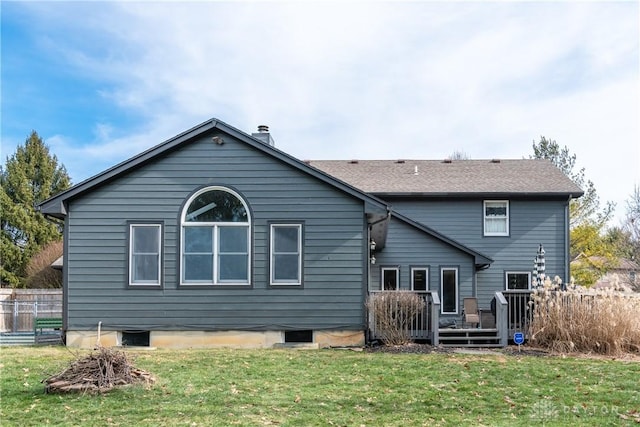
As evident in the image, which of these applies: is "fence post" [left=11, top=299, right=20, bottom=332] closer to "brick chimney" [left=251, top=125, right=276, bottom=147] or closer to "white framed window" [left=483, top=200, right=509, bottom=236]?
"brick chimney" [left=251, top=125, right=276, bottom=147]

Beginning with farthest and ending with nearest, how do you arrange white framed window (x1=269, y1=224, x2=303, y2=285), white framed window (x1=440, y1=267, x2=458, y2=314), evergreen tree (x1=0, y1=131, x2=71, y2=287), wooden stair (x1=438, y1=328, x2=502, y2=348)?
evergreen tree (x1=0, y1=131, x2=71, y2=287) < white framed window (x1=440, y1=267, x2=458, y2=314) < white framed window (x1=269, y1=224, x2=303, y2=285) < wooden stair (x1=438, y1=328, x2=502, y2=348)

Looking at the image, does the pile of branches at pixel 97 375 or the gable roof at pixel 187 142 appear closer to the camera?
the pile of branches at pixel 97 375

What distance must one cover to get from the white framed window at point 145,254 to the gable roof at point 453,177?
902 centimetres

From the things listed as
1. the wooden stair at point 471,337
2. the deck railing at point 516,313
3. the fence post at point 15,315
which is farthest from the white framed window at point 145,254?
the fence post at point 15,315

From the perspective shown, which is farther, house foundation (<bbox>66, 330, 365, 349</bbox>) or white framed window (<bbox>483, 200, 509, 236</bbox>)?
white framed window (<bbox>483, 200, 509, 236</bbox>)

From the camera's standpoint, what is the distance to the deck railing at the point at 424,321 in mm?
12062

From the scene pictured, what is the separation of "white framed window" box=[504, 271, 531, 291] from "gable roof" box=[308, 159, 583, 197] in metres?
2.55

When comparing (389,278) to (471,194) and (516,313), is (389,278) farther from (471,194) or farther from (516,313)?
(516,313)

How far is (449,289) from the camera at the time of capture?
18125mm

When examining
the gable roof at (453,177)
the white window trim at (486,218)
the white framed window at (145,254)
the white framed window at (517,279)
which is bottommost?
the white framed window at (517,279)

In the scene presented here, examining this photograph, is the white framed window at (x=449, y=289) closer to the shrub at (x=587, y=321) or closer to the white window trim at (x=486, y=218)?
the white window trim at (x=486, y=218)

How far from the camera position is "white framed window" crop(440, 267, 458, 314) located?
59.3 feet

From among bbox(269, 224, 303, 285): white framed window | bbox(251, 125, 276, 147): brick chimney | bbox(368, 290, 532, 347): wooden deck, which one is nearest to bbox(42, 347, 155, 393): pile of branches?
bbox(269, 224, 303, 285): white framed window

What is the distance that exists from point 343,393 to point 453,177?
14.8m
